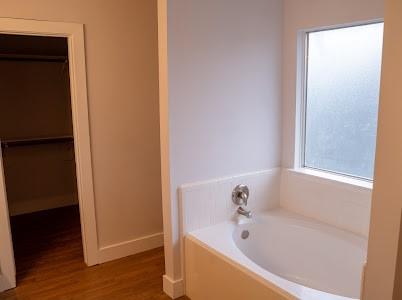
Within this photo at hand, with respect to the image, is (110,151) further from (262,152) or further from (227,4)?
(227,4)

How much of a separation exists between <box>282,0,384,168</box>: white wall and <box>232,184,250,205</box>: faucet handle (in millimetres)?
468

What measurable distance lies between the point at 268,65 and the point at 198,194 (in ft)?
3.70

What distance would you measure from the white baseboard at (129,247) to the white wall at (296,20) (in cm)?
138

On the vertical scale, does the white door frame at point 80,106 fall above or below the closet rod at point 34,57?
below

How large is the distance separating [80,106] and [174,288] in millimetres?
1538

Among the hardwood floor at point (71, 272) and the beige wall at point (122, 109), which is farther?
the beige wall at point (122, 109)

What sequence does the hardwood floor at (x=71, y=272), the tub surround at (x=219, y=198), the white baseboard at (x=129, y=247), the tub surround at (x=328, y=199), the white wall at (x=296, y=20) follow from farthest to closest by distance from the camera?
the white baseboard at (x=129, y=247), the hardwood floor at (x=71, y=272), the tub surround at (x=219, y=198), the tub surround at (x=328, y=199), the white wall at (x=296, y=20)

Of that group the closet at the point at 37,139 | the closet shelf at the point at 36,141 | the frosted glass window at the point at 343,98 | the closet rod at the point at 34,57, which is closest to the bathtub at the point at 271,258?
the frosted glass window at the point at 343,98

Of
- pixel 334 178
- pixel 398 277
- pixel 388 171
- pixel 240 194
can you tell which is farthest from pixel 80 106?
pixel 398 277

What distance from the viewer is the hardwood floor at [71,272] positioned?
257 centimetres

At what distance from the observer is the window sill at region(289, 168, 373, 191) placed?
232 centimetres

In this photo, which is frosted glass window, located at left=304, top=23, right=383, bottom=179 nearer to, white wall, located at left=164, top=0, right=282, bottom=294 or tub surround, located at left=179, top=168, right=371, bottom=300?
tub surround, located at left=179, top=168, right=371, bottom=300

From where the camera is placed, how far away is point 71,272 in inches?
113

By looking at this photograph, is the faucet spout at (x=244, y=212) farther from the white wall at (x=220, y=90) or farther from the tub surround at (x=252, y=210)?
the white wall at (x=220, y=90)
